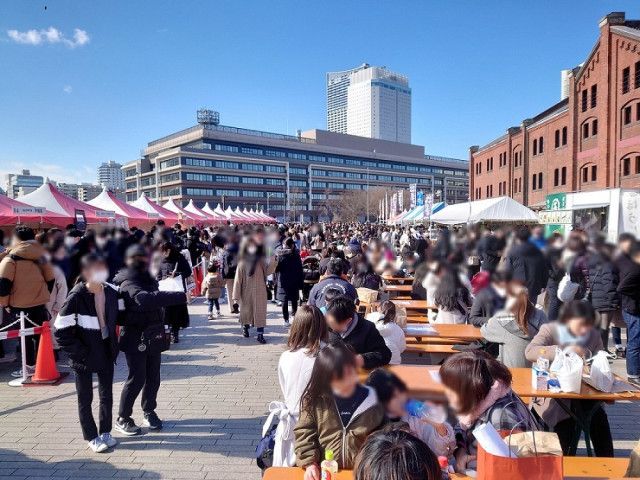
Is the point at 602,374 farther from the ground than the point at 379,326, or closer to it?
closer to it

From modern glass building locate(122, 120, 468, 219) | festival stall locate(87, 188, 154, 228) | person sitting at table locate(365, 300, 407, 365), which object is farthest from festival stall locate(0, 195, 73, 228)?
modern glass building locate(122, 120, 468, 219)

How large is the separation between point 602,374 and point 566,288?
12.3 ft

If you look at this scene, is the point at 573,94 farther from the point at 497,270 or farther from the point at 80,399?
the point at 80,399

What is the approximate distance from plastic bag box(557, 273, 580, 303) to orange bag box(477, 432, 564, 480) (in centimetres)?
138

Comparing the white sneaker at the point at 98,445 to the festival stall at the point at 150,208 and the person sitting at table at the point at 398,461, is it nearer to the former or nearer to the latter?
the person sitting at table at the point at 398,461

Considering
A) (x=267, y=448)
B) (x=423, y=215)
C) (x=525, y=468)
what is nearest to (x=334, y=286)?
(x=267, y=448)

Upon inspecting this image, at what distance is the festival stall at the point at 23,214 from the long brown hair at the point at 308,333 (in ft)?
38.7

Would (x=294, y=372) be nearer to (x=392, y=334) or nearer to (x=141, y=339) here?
(x=392, y=334)

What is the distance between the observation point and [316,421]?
3.36m

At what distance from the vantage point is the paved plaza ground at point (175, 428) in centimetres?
508

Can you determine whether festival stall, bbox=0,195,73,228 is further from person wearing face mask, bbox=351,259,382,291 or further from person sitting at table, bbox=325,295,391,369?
person sitting at table, bbox=325,295,391,369

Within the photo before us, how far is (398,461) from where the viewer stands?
2.11 m

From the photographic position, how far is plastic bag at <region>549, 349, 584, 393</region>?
4.39 m

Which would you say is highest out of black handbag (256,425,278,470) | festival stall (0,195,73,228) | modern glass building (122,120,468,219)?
modern glass building (122,120,468,219)
